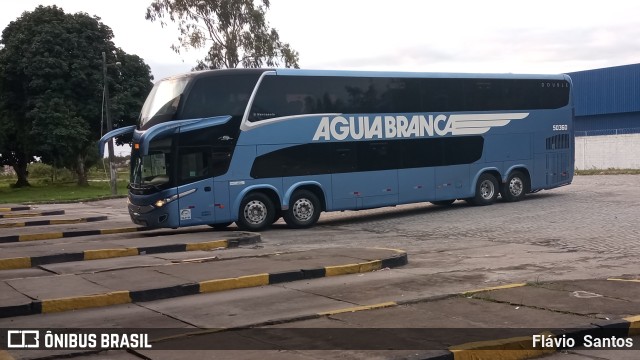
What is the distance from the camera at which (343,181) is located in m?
19.3

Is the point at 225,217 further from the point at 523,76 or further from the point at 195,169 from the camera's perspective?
the point at 523,76

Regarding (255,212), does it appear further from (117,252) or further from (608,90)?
(608,90)

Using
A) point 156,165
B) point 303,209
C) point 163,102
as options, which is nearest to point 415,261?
point 303,209

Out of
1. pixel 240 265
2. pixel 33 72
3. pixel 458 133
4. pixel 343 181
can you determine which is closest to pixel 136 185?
pixel 343 181

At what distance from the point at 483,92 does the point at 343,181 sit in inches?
224

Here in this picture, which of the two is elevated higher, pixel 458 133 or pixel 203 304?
pixel 458 133

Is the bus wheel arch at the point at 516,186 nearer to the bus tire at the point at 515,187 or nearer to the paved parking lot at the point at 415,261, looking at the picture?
the bus tire at the point at 515,187

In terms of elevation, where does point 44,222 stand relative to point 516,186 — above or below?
below

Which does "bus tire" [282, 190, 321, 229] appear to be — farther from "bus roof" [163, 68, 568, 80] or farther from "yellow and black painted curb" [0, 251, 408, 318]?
"yellow and black painted curb" [0, 251, 408, 318]

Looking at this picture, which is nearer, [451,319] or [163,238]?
[451,319]

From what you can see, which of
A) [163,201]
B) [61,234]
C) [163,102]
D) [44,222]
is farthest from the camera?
[44,222]

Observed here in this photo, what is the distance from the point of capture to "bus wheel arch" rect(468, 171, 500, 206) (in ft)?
73.4

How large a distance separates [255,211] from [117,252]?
5056 mm

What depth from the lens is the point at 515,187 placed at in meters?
23.3
